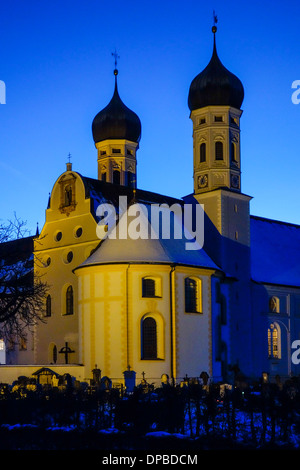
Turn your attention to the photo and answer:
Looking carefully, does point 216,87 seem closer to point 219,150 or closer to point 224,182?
point 219,150

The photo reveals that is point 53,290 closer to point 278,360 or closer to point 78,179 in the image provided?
point 78,179

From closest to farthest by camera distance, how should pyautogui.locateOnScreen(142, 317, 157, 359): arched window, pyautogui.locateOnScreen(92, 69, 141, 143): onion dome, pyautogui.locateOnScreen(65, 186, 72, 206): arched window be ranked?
pyautogui.locateOnScreen(142, 317, 157, 359): arched window → pyautogui.locateOnScreen(65, 186, 72, 206): arched window → pyautogui.locateOnScreen(92, 69, 141, 143): onion dome

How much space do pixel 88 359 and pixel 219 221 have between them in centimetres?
1442

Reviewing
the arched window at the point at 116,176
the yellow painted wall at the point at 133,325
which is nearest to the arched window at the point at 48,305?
the yellow painted wall at the point at 133,325

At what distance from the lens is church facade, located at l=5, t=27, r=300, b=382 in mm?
41594

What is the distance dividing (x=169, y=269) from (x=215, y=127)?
14.2 m

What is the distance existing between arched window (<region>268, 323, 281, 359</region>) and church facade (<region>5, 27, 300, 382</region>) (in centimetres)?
10

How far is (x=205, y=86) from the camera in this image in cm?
5281

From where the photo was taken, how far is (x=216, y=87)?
52719mm

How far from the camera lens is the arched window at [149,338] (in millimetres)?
41188

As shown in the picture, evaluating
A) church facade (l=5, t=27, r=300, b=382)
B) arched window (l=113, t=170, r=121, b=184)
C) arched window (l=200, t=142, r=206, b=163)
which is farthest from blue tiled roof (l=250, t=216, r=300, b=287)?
arched window (l=113, t=170, r=121, b=184)

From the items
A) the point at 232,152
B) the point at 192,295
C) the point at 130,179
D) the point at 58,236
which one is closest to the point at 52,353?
the point at 58,236

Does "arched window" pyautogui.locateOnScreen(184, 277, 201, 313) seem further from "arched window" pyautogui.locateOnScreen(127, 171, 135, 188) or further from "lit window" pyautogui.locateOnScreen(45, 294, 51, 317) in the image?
"arched window" pyautogui.locateOnScreen(127, 171, 135, 188)

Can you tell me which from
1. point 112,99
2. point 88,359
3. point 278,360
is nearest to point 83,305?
point 88,359
